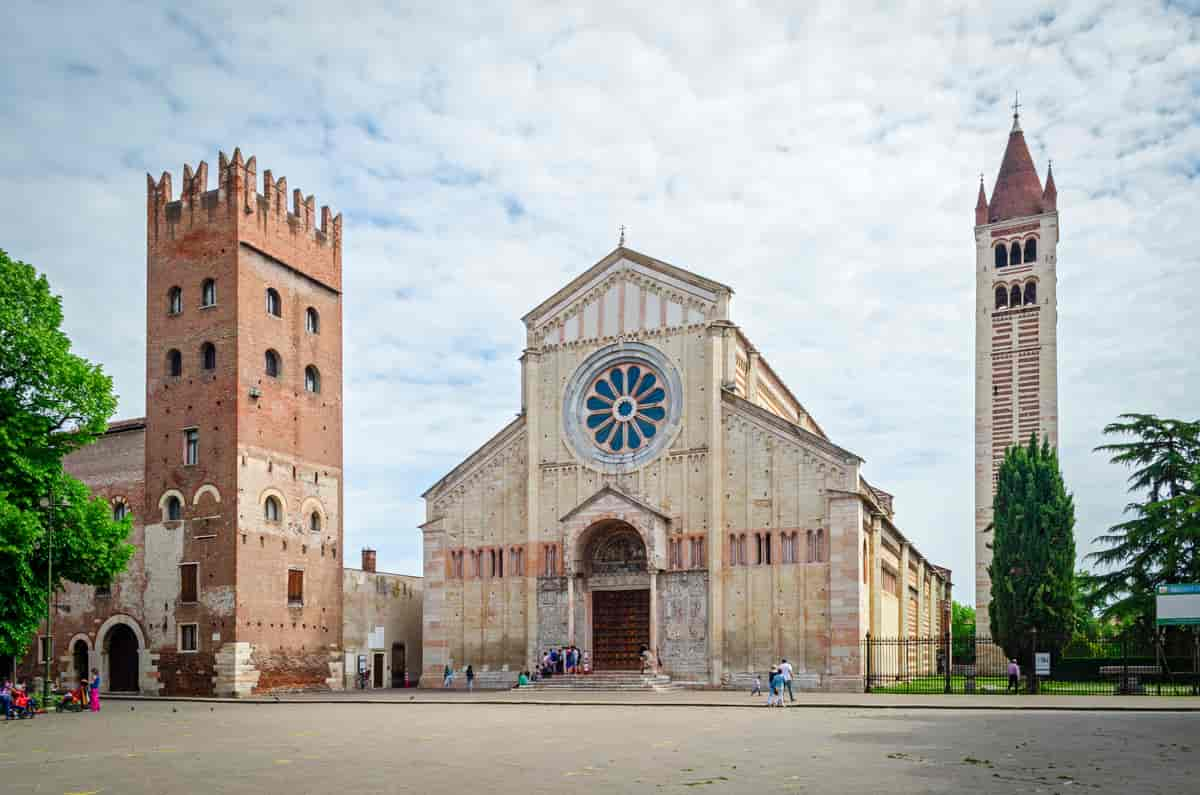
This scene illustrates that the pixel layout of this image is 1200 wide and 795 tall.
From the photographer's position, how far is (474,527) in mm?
43344

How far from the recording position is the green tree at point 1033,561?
1507 inches

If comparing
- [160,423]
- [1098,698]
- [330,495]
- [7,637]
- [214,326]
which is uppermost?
[214,326]

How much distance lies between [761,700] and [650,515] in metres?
9.46

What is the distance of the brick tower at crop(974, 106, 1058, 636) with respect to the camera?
57.4 metres

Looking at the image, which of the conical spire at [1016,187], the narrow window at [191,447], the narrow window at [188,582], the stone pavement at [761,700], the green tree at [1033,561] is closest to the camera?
the stone pavement at [761,700]

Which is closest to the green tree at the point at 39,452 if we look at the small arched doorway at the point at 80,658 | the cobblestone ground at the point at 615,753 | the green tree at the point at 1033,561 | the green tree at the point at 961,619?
the cobblestone ground at the point at 615,753

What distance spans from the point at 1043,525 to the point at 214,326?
2971 centimetres

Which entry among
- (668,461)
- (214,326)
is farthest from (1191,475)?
(214,326)

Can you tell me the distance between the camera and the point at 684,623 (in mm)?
39375

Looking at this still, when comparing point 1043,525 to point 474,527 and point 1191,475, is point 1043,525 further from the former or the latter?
point 474,527

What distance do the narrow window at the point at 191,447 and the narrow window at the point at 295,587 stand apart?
17.2 feet

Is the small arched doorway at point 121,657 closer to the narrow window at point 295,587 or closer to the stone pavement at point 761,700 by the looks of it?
the stone pavement at point 761,700

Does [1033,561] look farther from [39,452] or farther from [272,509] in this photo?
[39,452]

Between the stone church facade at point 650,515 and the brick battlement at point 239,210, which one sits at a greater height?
the brick battlement at point 239,210
